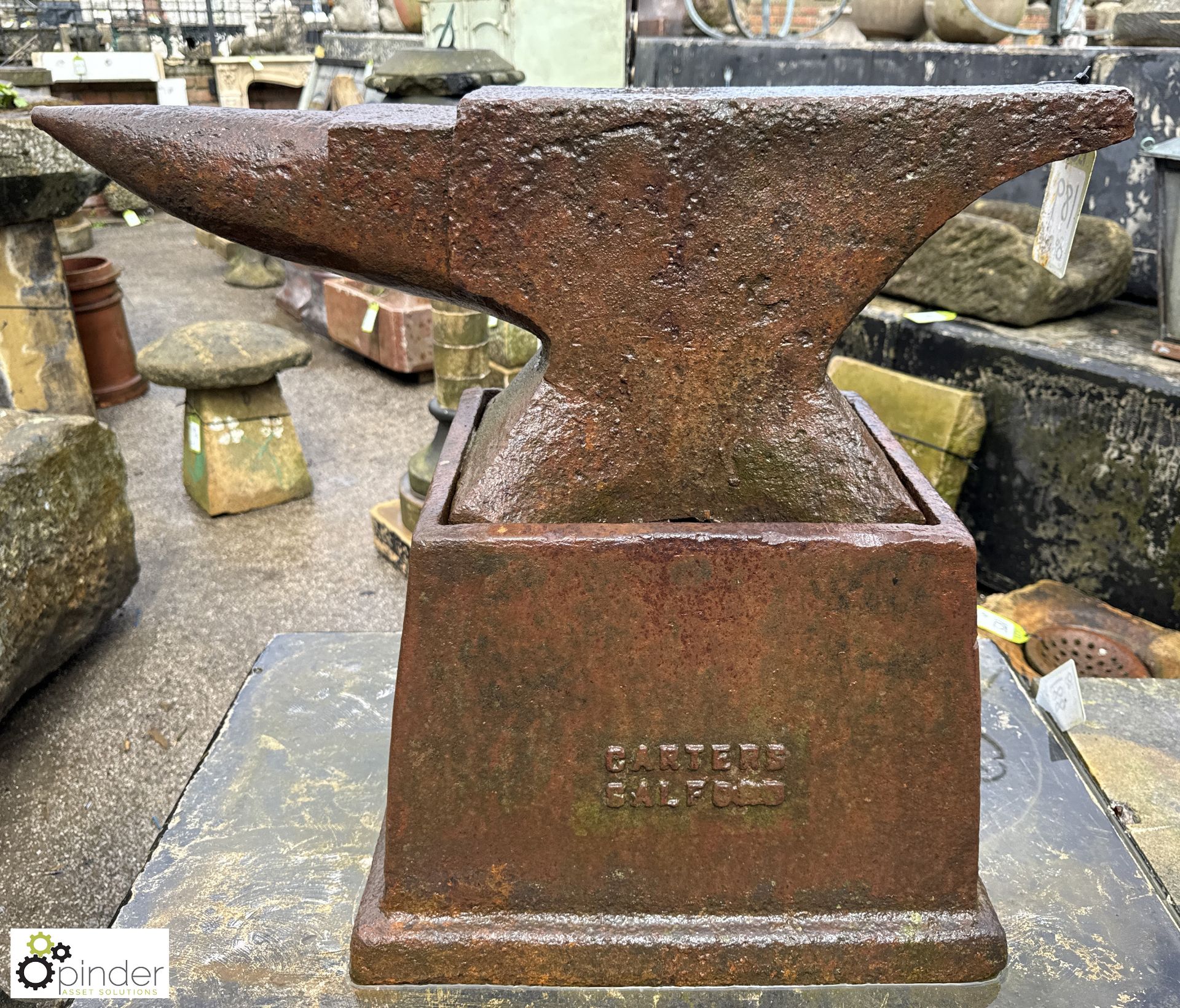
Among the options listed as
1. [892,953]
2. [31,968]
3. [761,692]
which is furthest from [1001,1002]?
[31,968]

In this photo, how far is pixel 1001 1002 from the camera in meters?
1.24

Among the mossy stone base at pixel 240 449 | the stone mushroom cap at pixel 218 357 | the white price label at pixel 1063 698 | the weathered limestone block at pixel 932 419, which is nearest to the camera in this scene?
the white price label at pixel 1063 698

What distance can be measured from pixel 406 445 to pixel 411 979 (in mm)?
3713

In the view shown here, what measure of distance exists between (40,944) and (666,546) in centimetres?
124

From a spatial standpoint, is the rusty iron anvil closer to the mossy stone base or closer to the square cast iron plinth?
the square cast iron plinth

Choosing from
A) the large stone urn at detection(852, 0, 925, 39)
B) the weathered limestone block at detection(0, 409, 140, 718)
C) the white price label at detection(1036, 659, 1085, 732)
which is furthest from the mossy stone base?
the large stone urn at detection(852, 0, 925, 39)

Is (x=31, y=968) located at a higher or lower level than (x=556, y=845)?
lower

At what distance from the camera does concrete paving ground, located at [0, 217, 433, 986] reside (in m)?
2.31

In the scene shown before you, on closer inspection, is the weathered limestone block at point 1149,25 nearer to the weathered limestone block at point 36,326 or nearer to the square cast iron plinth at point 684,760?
the square cast iron plinth at point 684,760

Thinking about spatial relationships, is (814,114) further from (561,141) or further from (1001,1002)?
(1001,1002)

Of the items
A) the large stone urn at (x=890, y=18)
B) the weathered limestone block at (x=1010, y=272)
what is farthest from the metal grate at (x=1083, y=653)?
the large stone urn at (x=890, y=18)

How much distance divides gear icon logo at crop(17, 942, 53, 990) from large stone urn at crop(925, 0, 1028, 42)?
4449mm

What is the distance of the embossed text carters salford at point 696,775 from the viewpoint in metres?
1.22

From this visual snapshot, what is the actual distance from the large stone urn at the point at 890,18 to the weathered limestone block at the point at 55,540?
410cm
